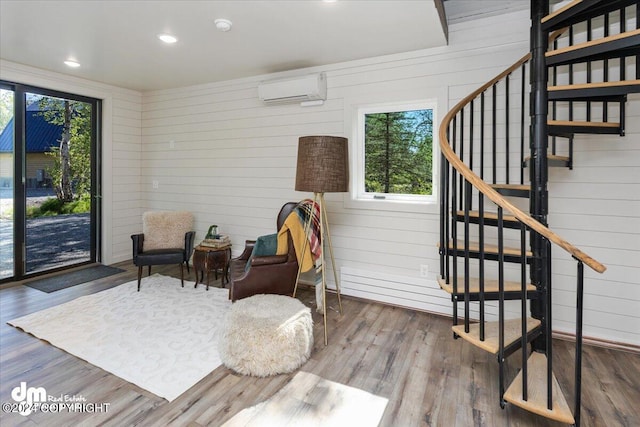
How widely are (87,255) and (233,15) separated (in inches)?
154

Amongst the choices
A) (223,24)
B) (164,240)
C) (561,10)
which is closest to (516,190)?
(561,10)

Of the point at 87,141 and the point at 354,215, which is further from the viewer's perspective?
the point at 87,141

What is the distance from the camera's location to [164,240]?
398 centimetres

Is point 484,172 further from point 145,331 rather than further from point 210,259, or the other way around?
point 145,331

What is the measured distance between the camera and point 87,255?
4637mm

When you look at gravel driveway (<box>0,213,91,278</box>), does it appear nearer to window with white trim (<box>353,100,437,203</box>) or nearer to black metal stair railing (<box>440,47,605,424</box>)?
window with white trim (<box>353,100,437,203</box>)

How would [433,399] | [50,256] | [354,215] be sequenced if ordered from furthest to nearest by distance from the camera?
[50,256] → [354,215] → [433,399]

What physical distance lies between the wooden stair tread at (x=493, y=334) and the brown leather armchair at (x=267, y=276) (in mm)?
1454

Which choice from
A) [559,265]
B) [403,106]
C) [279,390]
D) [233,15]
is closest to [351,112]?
[403,106]

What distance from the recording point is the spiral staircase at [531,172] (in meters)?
1.75

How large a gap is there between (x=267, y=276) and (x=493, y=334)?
1.78 metres

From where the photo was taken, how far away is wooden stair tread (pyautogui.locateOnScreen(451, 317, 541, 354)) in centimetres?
190

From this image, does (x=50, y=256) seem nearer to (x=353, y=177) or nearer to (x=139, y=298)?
(x=139, y=298)

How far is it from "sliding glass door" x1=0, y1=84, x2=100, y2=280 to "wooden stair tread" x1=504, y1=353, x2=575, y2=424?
510 centimetres
